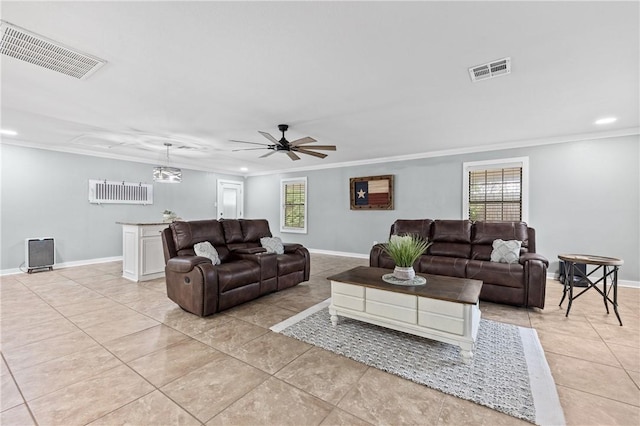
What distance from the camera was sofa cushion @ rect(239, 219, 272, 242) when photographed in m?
4.45

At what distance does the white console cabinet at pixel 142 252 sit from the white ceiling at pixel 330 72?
1.61 meters

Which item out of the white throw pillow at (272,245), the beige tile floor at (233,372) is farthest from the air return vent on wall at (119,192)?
the white throw pillow at (272,245)

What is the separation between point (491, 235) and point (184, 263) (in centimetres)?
426

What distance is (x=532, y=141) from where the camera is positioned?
4.96 m

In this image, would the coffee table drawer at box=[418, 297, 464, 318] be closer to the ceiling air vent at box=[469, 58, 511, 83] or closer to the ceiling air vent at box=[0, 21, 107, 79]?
the ceiling air vent at box=[469, 58, 511, 83]

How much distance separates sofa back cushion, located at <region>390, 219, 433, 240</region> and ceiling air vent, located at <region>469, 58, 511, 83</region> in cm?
256

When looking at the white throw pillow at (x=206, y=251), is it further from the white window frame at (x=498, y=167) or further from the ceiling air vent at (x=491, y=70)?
Result: the white window frame at (x=498, y=167)

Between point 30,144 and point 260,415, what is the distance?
6.82m

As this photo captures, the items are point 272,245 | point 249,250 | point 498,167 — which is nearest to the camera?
point 249,250

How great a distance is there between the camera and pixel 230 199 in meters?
9.21

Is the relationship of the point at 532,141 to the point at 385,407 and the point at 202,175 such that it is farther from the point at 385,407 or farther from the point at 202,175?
the point at 202,175

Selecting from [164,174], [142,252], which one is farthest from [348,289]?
[164,174]

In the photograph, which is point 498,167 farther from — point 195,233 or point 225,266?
point 195,233

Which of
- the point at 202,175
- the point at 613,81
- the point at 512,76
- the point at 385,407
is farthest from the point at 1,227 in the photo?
the point at 613,81
